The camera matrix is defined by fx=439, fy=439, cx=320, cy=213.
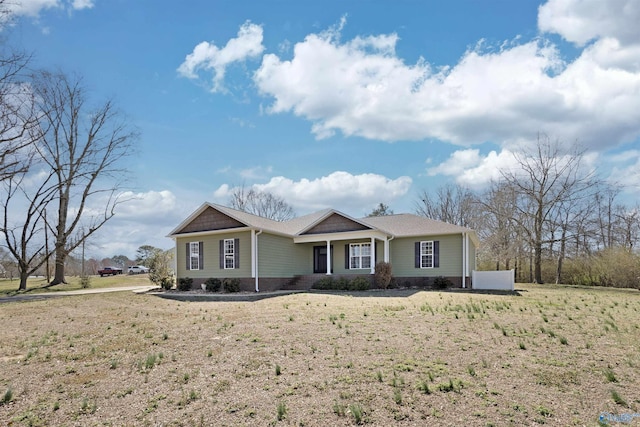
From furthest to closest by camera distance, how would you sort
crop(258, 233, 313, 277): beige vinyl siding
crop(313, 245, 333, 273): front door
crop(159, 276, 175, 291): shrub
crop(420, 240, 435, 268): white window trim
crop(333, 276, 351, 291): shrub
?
crop(313, 245, 333, 273): front door → crop(159, 276, 175, 291): shrub → crop(420, 240, 435, 268): white window trim → crop(258, 233, 313, 277): beige vinyl siding → crop(333, 276, 351, 291): shrub

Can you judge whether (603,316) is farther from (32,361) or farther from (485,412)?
(32,361)

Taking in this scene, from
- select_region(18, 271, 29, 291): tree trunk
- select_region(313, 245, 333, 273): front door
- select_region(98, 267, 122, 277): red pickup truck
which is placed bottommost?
select_region(98, 267, 122, 277): red pickup truck

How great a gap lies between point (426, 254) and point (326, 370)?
1609 centimetres

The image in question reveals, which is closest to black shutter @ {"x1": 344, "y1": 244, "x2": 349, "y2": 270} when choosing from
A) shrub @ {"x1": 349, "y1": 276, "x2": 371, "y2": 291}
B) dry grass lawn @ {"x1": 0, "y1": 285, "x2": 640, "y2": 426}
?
shrub @ {"x1": 349, "y1": 276, "x2": 371, "y2": 291}

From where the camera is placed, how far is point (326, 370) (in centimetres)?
643

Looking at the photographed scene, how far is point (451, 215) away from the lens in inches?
1699

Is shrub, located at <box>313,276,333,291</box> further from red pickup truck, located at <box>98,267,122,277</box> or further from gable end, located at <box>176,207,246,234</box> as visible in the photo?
red pickup truck, located at <box>98,267,122,277</box>

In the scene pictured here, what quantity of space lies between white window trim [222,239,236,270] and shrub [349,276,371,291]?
222 inches

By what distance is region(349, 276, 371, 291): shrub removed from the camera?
19.1 meters

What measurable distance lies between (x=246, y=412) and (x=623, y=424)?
4193 millimetres

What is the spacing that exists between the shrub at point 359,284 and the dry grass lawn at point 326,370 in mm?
8291

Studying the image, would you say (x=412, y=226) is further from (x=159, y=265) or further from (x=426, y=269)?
(x=159, y=265)

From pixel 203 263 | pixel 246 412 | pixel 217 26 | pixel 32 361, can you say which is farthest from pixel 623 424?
pixel 203 263

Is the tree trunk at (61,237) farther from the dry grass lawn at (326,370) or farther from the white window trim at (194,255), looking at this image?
the dry grass lawn at (326,370)
